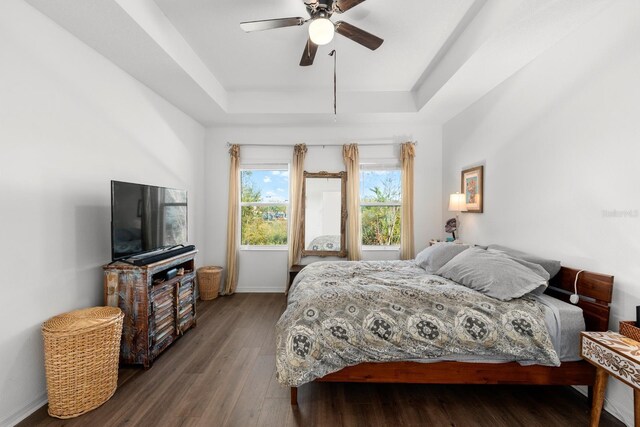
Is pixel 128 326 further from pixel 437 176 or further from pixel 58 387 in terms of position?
pixel 437 176

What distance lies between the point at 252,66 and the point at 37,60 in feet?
6.13

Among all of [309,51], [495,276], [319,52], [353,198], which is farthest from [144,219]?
[495,276]

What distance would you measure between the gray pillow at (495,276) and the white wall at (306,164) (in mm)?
1995

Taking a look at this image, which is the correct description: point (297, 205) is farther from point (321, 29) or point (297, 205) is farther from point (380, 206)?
point (321, 29)

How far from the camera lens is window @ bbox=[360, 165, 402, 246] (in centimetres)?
457

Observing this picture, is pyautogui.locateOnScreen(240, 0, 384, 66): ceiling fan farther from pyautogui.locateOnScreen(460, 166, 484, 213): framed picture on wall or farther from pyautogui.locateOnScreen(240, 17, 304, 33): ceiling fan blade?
pyautogui.locateOnScreen(460, 166, 484, 213): framed picture on wall

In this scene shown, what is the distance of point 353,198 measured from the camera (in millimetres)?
4406

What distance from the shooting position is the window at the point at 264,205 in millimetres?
4648

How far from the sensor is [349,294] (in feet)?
6.97

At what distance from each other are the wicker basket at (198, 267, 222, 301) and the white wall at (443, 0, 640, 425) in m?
3.75

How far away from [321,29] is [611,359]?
8.53ft

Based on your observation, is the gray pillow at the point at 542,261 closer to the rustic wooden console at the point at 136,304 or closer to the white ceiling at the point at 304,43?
the white ceiling at the point at 304,43

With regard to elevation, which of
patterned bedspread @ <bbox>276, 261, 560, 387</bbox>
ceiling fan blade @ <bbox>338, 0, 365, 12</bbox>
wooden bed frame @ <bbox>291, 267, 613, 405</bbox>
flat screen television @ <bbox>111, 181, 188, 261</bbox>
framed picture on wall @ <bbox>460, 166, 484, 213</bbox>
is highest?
ceiling fan blade @ <bbox>338, 0, 365, 12</bbox>

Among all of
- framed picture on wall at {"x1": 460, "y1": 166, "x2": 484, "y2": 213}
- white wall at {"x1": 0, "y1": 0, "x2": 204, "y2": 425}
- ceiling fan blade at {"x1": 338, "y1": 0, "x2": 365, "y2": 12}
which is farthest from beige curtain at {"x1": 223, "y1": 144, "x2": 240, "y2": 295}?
framed picture on wall at {"x1": 460, "y1": 166, "x2": 484, "y2": 213}
